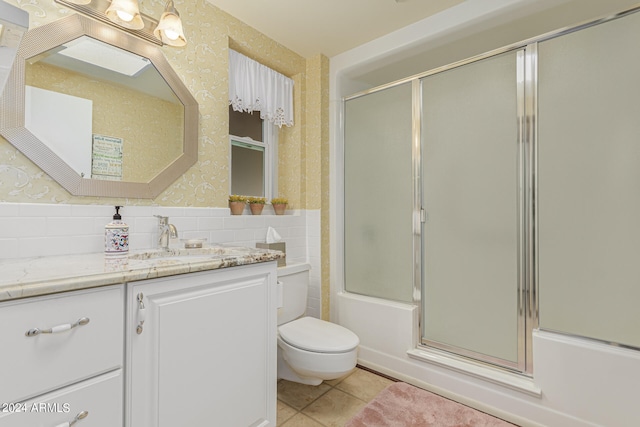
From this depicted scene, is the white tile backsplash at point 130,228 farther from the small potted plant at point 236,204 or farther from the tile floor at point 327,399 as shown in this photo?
the tile floor at point 327,399

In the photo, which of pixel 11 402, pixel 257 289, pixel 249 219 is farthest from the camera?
pixel 249 219

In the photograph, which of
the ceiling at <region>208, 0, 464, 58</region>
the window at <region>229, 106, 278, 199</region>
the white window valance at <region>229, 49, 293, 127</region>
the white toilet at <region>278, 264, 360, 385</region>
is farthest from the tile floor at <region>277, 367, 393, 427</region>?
the ceiling at <region>208, 0, 464, 58</region>

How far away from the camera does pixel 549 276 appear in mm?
1594

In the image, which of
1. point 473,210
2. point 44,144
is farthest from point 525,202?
point 44,144

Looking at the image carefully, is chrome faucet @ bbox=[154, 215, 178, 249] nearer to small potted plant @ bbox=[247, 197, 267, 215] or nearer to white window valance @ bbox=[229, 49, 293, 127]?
small potted plant @ bbox=[247, 197, 267, 215]

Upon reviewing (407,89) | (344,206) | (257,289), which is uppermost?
(407,89)

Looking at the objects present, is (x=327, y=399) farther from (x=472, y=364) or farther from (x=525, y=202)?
(x=525, y=202)

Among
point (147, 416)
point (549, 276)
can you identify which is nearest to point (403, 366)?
point (549, 276)

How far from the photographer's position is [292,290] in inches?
79.1

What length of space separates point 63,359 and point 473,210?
1961 millimetres

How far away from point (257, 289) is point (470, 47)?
88.2 inches

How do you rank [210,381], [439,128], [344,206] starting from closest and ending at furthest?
[210,381]
[439,128]
[344,206]

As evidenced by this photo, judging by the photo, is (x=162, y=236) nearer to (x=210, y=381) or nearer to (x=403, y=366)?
(x=210, y=381)

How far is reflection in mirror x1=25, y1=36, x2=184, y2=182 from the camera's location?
4.27ft
